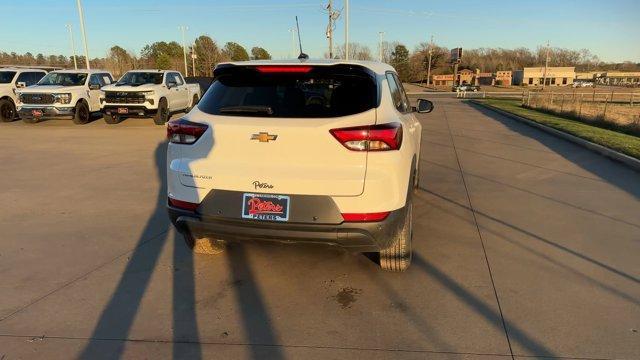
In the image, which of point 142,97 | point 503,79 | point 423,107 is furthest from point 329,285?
point 503,79

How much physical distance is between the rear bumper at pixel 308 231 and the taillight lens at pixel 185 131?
0.57m

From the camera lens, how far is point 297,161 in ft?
11.1

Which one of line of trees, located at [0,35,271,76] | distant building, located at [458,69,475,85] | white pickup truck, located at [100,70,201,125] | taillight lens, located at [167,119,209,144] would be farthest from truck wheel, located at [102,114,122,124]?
distant building, located at [458,69,475,85]

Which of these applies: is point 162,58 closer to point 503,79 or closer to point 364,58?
point 364,58

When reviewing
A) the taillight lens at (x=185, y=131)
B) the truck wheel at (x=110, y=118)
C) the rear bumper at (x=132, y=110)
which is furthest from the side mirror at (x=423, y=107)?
the truck wheel at (x=110, y=118)

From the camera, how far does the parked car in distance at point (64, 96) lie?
1563 centimetres

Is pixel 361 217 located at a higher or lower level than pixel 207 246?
higher

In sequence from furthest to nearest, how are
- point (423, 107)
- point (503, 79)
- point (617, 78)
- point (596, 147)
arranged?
point (617, 78)
point (503, 79)
point (596, 147)
point (423, 107)

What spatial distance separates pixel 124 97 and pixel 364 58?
43.8m

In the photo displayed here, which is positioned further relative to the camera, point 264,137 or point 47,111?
point 47,111

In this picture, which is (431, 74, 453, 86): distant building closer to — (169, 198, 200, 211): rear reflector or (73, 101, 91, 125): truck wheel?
(73, 101, 91, 125): truck wheel

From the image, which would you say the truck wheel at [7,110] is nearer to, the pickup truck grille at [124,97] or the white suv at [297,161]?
the pickup truck grille at [124,97]

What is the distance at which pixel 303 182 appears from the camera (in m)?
3.36

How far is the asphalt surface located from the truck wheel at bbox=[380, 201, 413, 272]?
11 cm
